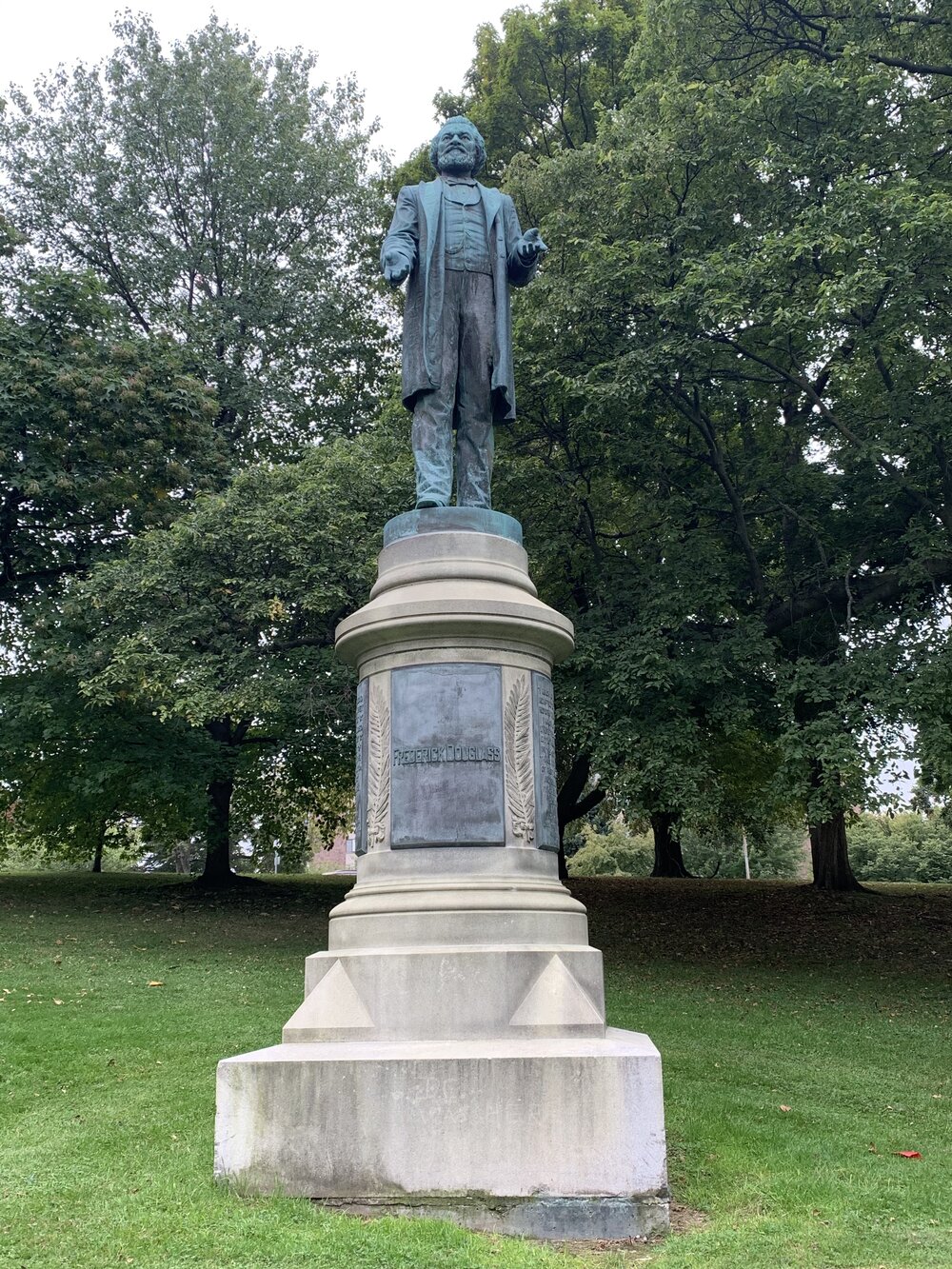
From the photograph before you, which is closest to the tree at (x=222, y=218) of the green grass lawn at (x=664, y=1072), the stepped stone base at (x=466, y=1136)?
the green grass lawn at (x=664, y=1072)

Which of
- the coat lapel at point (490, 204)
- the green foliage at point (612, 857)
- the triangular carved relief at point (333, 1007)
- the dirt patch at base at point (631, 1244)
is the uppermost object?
the coat lapel at point (490, 204)

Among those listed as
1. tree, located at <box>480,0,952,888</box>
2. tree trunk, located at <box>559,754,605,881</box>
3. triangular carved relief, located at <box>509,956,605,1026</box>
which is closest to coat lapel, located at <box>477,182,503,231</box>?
tree, located at <box>480,0,952,888</box>

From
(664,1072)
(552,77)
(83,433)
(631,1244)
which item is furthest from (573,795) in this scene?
(631,1244)

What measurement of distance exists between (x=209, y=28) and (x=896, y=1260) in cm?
2826

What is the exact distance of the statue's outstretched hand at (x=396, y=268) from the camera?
8.16 metres

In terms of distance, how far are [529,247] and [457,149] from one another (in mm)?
1139

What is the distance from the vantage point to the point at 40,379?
18.6m

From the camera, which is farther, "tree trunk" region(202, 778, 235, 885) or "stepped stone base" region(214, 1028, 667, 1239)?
"tree trunk" region(202, 778, 235, 885)

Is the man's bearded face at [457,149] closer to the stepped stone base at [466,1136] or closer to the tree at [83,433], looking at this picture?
the stepped stone base at [466,1136]

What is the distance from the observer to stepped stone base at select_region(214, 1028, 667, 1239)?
536 cm

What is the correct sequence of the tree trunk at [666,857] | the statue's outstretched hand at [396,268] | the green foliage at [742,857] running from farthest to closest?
the green foliage at [742,857]
the tree trunk at [666,857]
the statue's outstretched hand at [396,268]

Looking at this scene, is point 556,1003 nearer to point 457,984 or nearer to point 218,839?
point 457,984

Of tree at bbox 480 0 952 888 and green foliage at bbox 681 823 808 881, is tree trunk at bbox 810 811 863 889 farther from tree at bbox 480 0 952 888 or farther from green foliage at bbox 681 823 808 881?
green foliage at bbox 681 823 808 881

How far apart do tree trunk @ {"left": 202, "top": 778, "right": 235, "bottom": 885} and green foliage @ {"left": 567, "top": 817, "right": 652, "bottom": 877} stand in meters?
22.0
